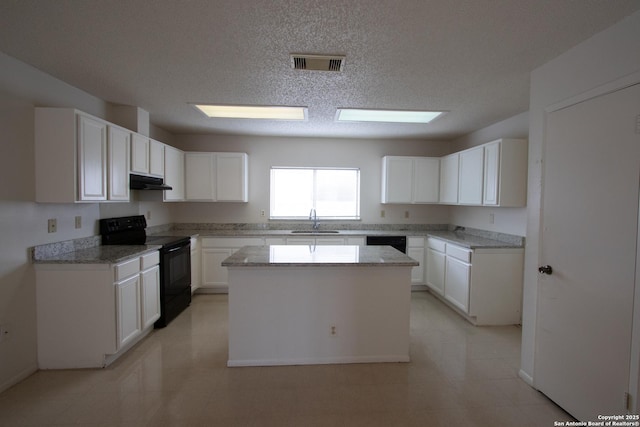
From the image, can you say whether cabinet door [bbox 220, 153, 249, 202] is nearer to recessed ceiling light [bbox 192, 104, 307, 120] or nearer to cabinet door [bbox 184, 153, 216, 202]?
cabinet door [bbox 184, 153, 216, 202]

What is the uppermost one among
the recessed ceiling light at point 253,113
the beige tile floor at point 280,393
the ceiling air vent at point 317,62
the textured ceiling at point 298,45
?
the recessed ceiling light at point 253,113

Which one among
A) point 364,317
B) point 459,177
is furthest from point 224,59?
point 459,177

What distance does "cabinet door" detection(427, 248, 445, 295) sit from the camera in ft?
12.9

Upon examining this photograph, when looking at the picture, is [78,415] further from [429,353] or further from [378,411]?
[429,353]

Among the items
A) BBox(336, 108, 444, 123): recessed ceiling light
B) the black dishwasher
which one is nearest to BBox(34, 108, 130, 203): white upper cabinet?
BBox(336, 108, 444, 123): recessed ceiling light

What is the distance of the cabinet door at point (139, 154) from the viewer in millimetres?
3037

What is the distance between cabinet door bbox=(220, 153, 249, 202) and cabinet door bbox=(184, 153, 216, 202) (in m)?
0.09

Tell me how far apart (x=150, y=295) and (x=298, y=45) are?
9.12 ft

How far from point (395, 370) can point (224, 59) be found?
2.87m

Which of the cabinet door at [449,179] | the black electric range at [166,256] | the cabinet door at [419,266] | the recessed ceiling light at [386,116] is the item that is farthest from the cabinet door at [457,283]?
the black electric range at [166,256]

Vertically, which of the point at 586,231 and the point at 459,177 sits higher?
the point at 459,177

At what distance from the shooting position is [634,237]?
1.52 metres

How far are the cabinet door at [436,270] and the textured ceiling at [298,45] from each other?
2117mm

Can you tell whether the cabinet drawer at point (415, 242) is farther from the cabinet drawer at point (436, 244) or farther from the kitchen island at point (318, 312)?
the kitchen island at point (318, 312)
